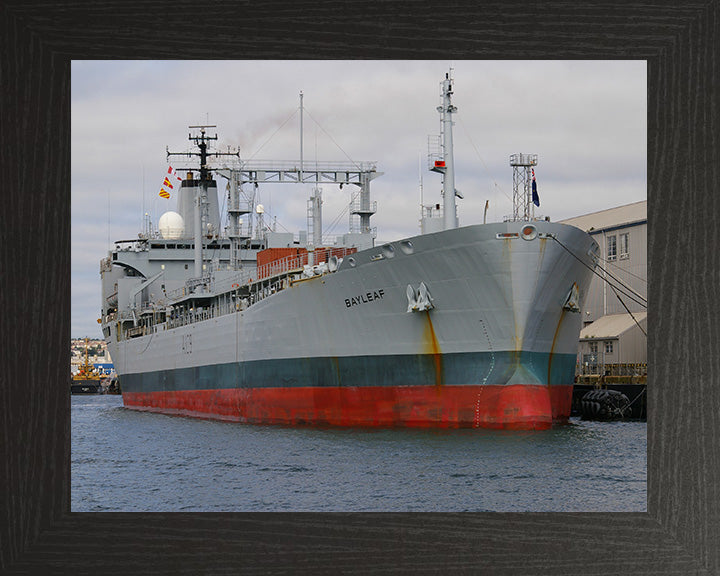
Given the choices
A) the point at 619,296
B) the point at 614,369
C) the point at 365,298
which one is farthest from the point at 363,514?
the point at 619,296

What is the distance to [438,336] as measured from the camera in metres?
18.7

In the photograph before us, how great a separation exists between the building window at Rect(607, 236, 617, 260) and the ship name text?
1400 cm

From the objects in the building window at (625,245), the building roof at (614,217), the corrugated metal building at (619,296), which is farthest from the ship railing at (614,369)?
the building roof at (614,217)

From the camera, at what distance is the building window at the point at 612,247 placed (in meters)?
31.1

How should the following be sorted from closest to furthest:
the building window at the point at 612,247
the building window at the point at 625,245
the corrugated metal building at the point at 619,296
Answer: the corrugated metal building at the point at 619,296 → the building window at the point at 625,245 → the building window at the point at 612,247

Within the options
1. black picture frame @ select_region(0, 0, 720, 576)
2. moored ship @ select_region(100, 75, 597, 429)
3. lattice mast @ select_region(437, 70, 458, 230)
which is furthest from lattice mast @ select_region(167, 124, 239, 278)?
black picture frame @ select_region(0, 0, 720, 576)

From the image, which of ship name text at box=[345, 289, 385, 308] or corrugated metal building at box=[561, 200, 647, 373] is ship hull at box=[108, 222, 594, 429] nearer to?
ship name text at box=[345, 289, 385, 308]

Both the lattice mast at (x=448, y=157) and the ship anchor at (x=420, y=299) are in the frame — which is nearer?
the ship anchor at (x=420, y=299)

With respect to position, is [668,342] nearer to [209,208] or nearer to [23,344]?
[23,344]

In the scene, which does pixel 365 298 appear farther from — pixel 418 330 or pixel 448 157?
pixel 448 157

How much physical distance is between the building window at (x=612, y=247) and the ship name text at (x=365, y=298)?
45.9 feet

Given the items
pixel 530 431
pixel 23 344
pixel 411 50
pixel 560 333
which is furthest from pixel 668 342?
Answer: pixel 560 333

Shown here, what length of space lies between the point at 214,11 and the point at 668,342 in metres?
2.05

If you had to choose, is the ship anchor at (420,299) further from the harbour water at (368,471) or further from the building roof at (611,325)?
the building roof at (611,325)
